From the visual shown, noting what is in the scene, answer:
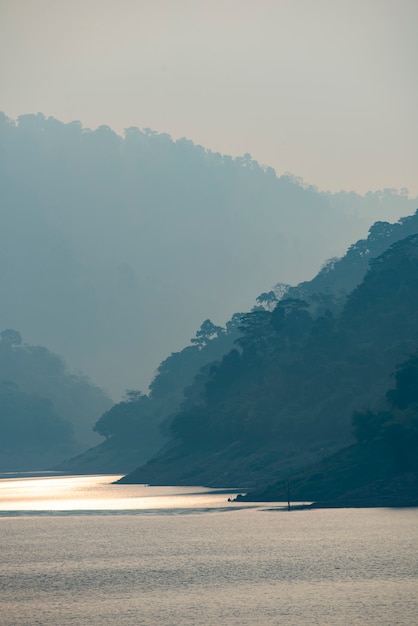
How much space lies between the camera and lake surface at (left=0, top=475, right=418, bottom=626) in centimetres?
8939

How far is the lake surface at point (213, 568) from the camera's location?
8939 centimetres

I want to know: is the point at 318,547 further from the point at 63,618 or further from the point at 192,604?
the point at 63,618

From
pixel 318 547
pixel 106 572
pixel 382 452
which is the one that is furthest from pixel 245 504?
pixel 106 572

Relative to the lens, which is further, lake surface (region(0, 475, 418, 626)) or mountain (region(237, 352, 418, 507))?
mountain (region(237, 352, 418, 507))

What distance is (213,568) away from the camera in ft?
380

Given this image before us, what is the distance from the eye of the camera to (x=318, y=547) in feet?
418

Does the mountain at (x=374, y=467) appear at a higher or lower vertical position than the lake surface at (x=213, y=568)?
higher

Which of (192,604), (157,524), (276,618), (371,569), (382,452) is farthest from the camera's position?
(382,452)

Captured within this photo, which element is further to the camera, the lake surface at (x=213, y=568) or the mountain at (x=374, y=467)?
the mountain at (x=374, y=467)

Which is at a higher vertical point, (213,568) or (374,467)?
(374,467)

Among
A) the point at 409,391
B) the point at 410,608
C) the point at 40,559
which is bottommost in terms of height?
the point at 410,608

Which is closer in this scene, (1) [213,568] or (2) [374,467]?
(1) [213,568]

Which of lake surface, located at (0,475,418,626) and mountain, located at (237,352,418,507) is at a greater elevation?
mountain, located at (237,352,418,507)

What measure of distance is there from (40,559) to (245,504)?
5809 centimetres
